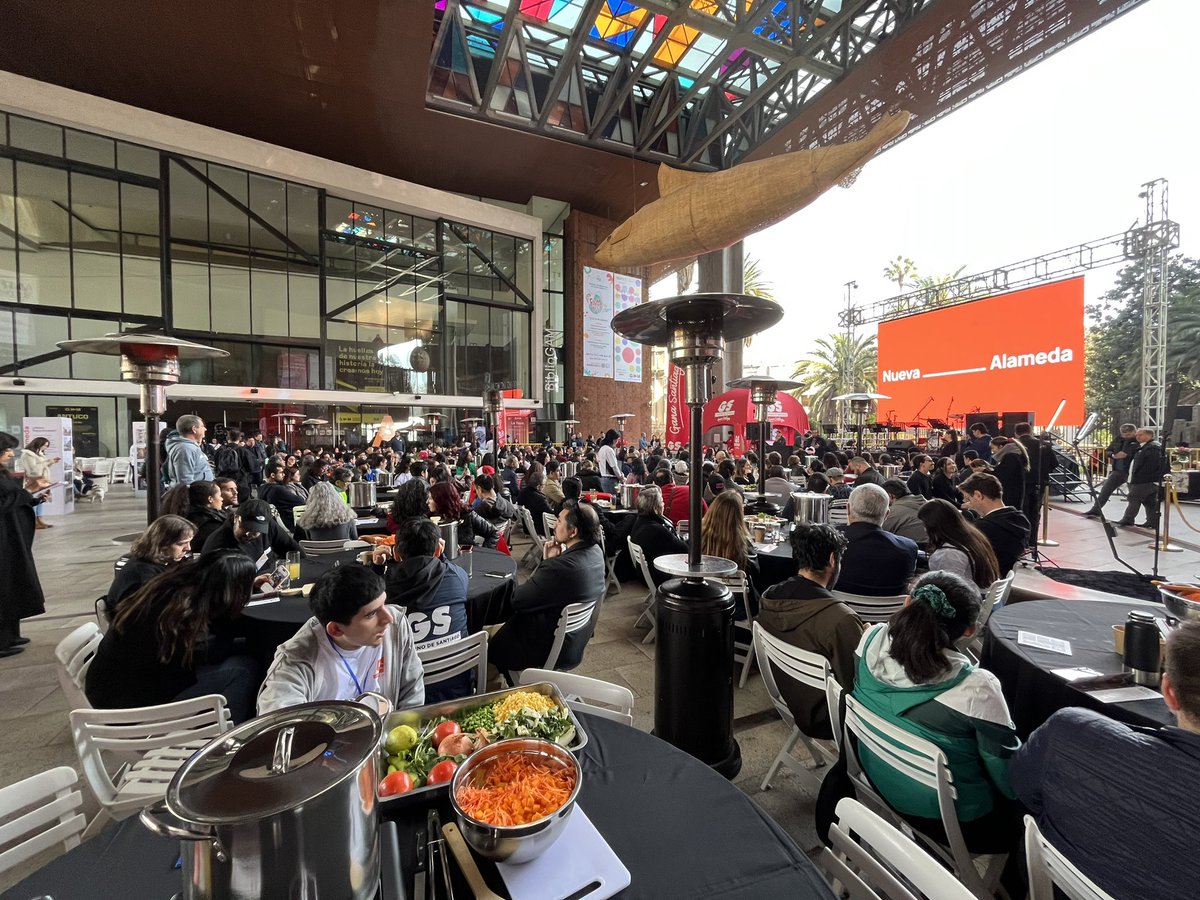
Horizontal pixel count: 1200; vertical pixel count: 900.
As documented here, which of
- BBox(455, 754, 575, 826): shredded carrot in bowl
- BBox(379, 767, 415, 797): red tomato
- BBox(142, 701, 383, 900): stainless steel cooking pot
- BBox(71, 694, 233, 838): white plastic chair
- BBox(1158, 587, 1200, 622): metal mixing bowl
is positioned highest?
BBox(142, 701, 383, 900): stainless steel cooking pot

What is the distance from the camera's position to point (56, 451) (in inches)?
435

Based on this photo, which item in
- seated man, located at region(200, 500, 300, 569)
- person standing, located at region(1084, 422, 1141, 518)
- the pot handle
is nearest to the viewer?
the pot handle

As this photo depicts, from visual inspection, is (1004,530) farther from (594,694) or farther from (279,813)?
(279,813)

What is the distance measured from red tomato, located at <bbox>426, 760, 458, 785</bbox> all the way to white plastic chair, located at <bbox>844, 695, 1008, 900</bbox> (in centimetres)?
136

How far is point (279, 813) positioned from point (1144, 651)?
2.74 metres

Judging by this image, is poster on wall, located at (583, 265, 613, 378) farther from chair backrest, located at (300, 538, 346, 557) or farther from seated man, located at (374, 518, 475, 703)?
seated man, located at (374, 518, 475, 703)

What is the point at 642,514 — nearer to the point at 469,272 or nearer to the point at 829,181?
the point at 829,181

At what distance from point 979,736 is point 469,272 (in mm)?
20307

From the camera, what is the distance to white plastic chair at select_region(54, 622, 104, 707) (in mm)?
2062

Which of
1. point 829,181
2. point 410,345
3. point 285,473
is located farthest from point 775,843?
point 410,345

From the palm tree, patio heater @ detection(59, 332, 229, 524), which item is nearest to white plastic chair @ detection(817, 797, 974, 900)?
patio heater @ detection(59, 332, 229, 524)

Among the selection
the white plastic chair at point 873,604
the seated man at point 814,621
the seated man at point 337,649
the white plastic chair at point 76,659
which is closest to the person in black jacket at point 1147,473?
the white plastic chair at point 873,604

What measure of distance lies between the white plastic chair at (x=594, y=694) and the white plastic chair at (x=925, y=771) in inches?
32.1

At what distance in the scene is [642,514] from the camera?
4730mm
